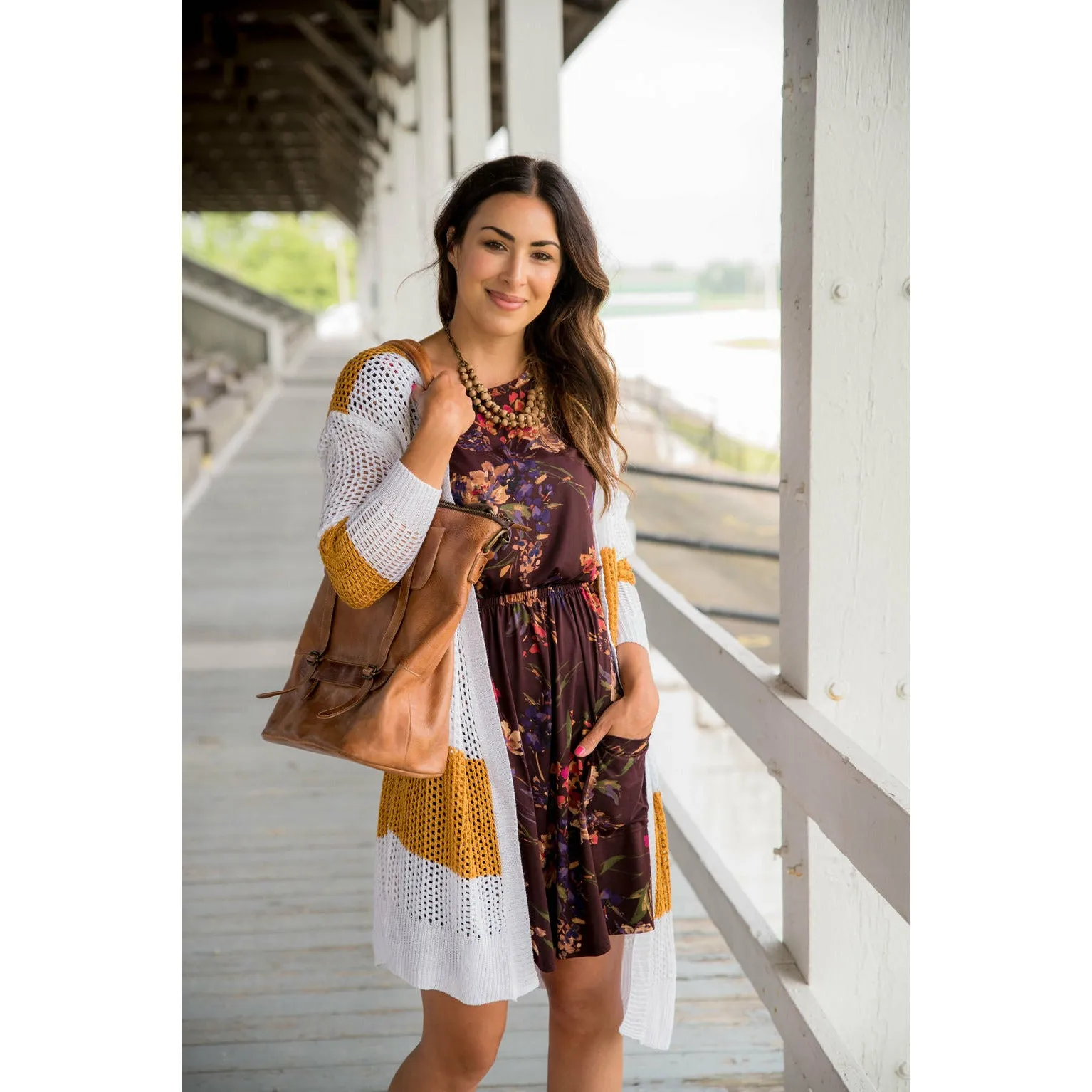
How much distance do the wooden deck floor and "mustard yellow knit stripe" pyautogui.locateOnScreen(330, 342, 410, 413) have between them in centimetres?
156

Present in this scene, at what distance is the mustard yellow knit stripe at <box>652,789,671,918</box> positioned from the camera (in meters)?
1.90

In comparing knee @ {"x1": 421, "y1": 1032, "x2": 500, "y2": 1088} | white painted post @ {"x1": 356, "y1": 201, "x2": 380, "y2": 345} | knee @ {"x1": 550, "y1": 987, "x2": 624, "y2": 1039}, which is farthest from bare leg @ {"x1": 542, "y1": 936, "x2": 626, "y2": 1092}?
white painted post @ {"x1": 356, "y1": 201, "x2": 380, "y2": 345}

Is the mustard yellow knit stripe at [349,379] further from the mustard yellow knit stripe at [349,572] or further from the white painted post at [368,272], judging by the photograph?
the white painted post at [368,272]

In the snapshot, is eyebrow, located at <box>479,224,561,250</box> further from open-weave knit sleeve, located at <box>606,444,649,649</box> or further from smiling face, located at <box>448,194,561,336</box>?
open-weave knit sleeve, located at <box>606,444,649,649</box>

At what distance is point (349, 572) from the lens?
1583mm

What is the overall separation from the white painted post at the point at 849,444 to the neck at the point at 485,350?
1.58ft

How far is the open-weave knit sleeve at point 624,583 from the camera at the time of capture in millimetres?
1891

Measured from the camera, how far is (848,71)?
5.92ft

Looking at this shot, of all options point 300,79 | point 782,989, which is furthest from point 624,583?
point 300,79

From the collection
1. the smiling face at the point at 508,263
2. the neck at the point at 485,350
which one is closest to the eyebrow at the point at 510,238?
the smiling face at the point at 508,263
